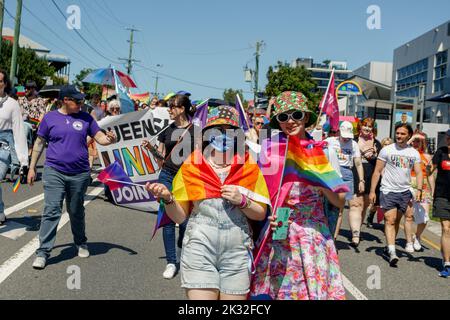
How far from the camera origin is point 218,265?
347 cm

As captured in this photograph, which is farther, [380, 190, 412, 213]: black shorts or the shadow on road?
[380, 190, 412, 213]: black shorts

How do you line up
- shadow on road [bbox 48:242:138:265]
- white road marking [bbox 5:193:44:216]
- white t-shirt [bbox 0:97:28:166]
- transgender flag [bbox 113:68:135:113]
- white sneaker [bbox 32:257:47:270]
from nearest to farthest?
1. white sneaker [bbox 32:257:47:270]
2. shadow on road [bbox 48:242:138:265]
3. white t-shirt [bbox 0:97:28:166]
4. white road marking [bbox 5:193:44:216]
5. transgender flag [bbox 113:68:135:113]

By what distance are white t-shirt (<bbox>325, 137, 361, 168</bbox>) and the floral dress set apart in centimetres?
468

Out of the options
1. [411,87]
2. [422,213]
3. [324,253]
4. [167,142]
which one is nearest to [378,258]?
[422,213]

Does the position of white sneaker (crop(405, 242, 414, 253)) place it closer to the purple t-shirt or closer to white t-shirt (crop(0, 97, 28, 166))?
the purple t-shirt

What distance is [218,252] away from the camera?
3.45 m

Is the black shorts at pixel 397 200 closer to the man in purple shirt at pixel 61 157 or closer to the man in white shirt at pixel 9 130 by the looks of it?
the man in purple shirt at pixel 61 157

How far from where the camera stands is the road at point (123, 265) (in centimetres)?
525

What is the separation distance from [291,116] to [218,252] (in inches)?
41.5

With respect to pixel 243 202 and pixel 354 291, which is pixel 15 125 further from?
pixel 243 202

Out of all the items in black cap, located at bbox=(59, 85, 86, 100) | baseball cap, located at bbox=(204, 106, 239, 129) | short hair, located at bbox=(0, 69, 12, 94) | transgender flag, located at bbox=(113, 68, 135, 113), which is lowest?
baseball cap, located at bbox=(204, 106, 239, 129)

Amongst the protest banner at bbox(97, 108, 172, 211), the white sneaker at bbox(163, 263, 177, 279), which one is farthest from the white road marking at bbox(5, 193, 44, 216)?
the white sneaker at bbox(163, 263, 177, 279)

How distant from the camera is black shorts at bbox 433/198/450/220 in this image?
7203mm

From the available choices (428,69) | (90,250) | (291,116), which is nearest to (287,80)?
(428,69)
